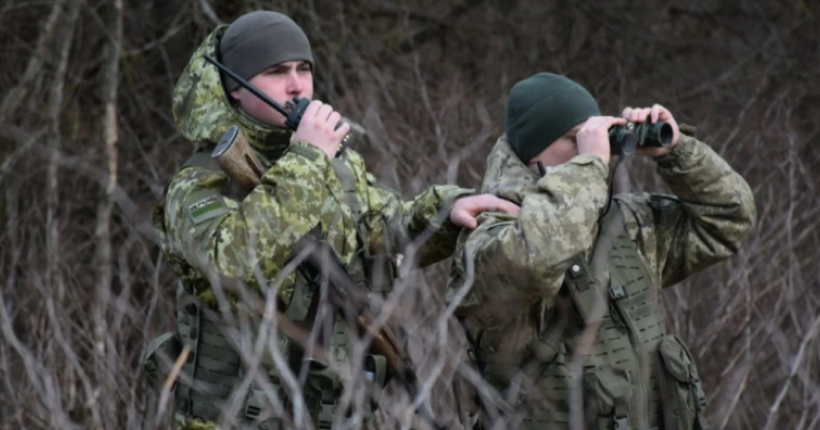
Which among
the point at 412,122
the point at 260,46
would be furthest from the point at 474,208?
the point at 412,122

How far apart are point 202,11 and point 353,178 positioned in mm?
4419

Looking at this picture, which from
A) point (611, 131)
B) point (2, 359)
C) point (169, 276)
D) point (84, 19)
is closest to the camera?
point (611, 131)

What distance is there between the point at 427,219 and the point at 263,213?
0.52 m

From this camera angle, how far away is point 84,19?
7961 mm

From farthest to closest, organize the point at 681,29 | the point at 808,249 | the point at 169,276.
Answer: the point at 681,29 < the point at 808,249 < the point at 169,276

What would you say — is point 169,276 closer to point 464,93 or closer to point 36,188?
point 36,188

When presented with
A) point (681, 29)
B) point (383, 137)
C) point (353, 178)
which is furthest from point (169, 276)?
point (681, 29)

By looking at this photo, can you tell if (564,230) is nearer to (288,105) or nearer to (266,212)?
(266,212)

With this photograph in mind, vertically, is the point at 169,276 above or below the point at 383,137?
below

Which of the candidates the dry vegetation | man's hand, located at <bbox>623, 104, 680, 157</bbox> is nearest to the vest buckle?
man's hand, located at <bbox>623, 104, 680, 157</bbox>

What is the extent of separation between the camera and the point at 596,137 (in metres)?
3.62

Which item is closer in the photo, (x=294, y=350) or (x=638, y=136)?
(x=294, y=350)

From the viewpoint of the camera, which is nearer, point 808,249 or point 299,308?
point 299,308

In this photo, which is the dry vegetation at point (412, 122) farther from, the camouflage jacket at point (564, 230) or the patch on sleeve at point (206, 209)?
the patch on sleeve at point (206, 209)
